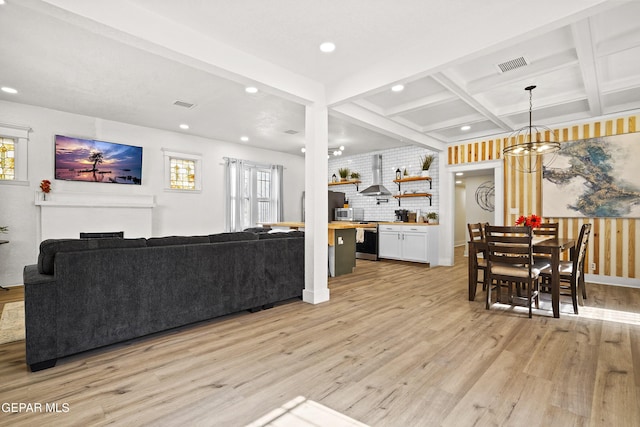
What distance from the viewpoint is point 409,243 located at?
667 cm

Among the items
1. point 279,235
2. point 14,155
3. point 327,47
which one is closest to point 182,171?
point 14,155

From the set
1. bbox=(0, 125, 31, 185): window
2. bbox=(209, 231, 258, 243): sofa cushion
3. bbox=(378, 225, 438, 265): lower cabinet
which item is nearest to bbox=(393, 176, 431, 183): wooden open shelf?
bbox=(378, 225, 438, 265): lower cabinet

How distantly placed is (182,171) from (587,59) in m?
6.88

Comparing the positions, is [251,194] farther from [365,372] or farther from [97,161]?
[365,372]

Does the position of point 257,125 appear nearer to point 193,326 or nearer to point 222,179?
point 222,179

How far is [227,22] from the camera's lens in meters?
2.67

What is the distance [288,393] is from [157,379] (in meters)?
0.89


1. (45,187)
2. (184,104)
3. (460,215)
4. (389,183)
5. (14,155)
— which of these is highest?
(184,104)

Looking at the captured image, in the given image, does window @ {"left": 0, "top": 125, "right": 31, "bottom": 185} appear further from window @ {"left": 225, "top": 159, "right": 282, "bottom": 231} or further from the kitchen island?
the kitchen island

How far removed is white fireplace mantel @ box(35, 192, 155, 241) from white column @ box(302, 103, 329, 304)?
12.5 feet

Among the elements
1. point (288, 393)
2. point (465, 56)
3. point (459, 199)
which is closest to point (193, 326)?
point (288, 393)

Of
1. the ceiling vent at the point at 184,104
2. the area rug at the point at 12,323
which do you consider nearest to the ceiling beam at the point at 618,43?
the ceiling vent at the point at 184,104

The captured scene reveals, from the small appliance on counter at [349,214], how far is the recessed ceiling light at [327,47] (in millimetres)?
5299

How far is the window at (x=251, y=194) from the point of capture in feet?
24.4
